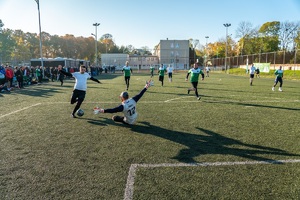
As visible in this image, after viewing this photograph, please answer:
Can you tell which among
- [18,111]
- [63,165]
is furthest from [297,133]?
[18,111]

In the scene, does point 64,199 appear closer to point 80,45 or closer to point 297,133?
point 297,133

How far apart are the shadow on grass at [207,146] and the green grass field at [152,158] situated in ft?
0.06

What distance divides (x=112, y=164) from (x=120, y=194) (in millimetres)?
1044

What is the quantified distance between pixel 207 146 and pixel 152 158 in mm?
1439

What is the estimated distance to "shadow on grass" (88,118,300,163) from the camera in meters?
4.64

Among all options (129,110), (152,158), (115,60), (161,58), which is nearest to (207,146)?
(152,158)

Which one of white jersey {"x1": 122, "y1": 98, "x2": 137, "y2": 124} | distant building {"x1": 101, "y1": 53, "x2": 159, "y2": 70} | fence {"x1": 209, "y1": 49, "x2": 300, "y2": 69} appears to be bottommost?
white jersey {"x1": 122, "y1": 98, "x2": 137, "y2": 124}

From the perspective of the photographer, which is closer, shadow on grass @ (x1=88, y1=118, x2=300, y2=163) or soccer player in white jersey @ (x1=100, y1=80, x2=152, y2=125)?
shadow on grass @ (x1=88, y1=118, x2=300, y2=163)

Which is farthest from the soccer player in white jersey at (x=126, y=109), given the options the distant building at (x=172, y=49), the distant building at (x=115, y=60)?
the distant building at (x=172, y=49)

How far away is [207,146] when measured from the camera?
204 inches

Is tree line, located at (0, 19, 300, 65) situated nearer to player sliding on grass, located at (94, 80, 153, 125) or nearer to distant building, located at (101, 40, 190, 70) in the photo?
distant building, located at (101, 40, 190, 70)

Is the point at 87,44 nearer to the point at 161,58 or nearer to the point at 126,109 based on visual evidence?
the point at 161,58

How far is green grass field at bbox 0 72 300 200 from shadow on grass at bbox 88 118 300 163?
2 cm

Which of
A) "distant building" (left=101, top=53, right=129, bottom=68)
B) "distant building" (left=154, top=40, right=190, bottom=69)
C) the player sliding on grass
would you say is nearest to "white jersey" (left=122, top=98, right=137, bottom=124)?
the player sliding on grass
